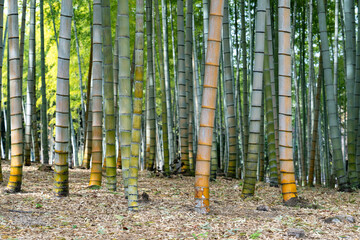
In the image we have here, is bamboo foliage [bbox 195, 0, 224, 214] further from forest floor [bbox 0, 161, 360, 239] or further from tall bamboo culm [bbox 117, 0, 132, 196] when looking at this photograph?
tall bamboo culm [bbox 117, 0, 132, 196]

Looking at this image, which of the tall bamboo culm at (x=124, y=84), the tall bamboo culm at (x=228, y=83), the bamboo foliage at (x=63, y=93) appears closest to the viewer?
the tall bamboo culm at (x=124, y=84)

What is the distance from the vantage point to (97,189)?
4.47 metres

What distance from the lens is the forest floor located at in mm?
2892

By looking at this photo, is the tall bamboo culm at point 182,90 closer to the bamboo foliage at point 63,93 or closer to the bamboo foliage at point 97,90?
the bamboo foliage at point 97,90

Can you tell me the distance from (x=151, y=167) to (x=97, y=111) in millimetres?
3108

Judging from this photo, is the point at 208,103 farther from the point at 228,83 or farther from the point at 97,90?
the point at 228,83

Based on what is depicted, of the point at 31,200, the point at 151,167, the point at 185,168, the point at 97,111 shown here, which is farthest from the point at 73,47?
the point at 31,200

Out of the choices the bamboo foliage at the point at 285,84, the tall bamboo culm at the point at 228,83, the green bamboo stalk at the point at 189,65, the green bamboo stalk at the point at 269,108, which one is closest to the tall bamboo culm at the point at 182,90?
the green bamboo stalk at the point at 189,65

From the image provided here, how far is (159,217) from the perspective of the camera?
335 centimetres

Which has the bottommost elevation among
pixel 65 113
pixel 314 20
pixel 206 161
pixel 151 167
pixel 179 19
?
pixel 151 167

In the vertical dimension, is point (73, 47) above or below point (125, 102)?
above

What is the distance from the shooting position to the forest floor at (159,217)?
9.49 feet

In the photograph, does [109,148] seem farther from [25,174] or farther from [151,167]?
[151,167]

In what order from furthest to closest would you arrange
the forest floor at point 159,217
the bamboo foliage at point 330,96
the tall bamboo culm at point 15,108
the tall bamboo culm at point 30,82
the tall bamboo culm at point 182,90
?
the tall bamboo culm at point 30,82 < the tall bamboo culm at point 182,90 < the bamboo foliage at point 330,96 < the tall bamboo culm at point 15,108 < the forest floor at point 159,217
